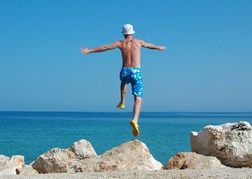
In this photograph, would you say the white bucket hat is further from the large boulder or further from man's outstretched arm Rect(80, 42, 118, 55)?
the large boulder

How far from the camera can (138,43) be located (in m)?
7.70

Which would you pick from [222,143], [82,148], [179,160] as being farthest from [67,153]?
[222,143]

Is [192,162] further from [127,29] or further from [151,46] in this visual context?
[127,29]

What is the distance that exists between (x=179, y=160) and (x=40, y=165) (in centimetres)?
400

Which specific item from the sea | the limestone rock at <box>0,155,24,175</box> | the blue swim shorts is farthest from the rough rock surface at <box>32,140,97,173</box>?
the sea

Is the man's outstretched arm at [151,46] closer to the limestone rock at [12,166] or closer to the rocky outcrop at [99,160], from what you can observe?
the rocky outcrop at [99,160]

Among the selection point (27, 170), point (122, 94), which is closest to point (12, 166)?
point (27, 170)

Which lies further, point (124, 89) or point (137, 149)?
point (124, 89)

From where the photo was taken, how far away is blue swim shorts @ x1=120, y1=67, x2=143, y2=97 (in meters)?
7.59

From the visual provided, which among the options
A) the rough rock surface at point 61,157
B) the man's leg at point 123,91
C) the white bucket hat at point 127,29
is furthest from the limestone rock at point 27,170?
the white bucket hat at point 127,29

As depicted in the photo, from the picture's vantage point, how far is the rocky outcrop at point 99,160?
6.23 m

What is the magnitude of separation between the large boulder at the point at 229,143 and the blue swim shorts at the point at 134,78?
76.6 inches

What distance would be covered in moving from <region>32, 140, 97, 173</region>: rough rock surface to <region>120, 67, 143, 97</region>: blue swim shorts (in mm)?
2107

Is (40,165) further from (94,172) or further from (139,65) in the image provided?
(139,65)
